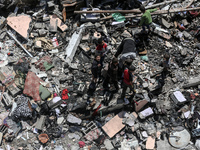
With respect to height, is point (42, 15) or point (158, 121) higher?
point (42, 15)

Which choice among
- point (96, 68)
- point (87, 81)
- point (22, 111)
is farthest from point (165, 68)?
point (22, 111)

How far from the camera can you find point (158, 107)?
680 centimetres

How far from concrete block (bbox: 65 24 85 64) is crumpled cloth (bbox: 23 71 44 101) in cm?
157

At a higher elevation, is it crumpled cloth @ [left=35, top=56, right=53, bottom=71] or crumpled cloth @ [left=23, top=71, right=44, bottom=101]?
crumpled cloth @ [left=35, top=56, right=53, bottom=71]

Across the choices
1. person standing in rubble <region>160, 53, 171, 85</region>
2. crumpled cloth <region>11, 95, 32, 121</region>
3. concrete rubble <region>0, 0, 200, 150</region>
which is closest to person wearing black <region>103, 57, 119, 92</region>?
concrete rubble <region>0, 0, 200, 150</region>

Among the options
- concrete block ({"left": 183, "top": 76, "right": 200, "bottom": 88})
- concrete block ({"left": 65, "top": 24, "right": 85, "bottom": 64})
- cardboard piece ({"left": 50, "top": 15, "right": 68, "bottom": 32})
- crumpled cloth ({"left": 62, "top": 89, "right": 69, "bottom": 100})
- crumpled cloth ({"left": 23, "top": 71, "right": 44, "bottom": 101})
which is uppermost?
cardboard piece ({"left": 50, "top": 15, "right": 68, "bottom": 32})

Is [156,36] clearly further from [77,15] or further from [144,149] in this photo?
[144,149]

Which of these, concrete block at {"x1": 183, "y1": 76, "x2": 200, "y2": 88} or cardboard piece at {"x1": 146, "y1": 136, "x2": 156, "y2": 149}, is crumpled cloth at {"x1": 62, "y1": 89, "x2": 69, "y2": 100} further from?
concrete block at {"x1": 183, "y1": 76, "x2": 200, "y2": 88}

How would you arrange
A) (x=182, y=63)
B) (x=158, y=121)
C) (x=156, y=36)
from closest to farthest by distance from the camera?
(x=158, y=121) → (x=182, y=63) → (x=156, y=36)

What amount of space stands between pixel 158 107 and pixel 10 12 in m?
8.60

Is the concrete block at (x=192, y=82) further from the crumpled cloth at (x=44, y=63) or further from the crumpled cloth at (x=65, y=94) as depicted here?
the crumpled cloth at (x=44, y=63)

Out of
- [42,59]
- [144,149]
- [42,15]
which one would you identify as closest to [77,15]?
[42,15]

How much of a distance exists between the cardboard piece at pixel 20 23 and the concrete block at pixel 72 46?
7.12 ft

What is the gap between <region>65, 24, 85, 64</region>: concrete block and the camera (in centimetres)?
766
